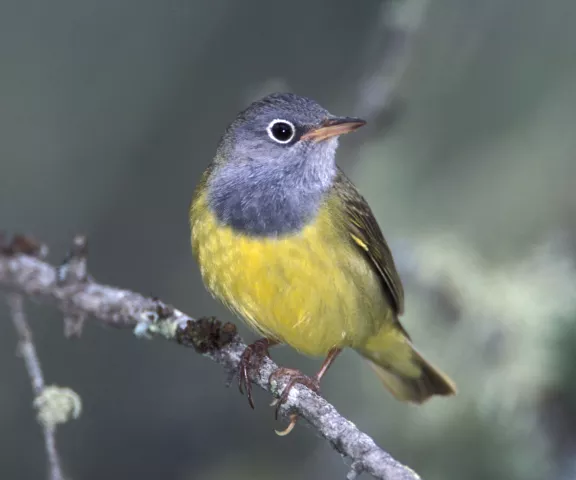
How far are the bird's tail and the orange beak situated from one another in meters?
1.20

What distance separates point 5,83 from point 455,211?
297cm

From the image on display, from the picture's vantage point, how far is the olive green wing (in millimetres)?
4754

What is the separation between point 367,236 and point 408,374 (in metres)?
1.09

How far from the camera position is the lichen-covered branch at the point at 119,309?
4.48m

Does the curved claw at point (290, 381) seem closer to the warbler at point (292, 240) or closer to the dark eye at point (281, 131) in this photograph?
the warbler at point (292, 240)

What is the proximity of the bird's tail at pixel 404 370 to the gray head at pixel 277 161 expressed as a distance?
1081 millimetres

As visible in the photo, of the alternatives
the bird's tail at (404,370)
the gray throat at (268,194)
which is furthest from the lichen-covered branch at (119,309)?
the bird's tail at (404,370)

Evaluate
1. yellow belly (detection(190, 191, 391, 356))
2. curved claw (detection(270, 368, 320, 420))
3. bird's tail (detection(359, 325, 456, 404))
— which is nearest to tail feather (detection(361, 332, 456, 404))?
bird's tail (detection(359, 325, 456, 404))

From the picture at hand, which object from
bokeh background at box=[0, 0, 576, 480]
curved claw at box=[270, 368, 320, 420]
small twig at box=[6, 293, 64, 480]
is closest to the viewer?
small twig at box=[6, 293, 64, 480]

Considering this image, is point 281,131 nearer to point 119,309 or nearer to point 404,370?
point 119,309

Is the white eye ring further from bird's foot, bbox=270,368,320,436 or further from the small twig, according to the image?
the small twig

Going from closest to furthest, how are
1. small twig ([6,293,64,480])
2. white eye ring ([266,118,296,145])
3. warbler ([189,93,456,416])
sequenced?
small twig ([6,293,64,480]) → warbler ([189,93,456,416]) → white eye ring ([266,118,296,145])

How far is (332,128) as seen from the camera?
475cm

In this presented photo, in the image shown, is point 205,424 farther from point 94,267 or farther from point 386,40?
point 386,40
